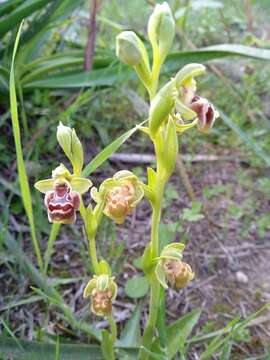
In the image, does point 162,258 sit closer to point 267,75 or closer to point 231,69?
point 267,75

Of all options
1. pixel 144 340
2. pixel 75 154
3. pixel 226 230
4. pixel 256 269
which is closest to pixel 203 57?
pixel 226 230

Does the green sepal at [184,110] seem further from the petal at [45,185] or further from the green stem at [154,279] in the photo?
the petal at [45,185]

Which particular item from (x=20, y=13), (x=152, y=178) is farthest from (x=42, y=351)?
(x=20, y=13)

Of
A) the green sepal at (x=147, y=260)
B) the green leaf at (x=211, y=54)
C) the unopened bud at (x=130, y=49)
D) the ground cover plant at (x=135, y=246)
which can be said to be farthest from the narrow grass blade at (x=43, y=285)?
the green leaf at (x=211, y=54)

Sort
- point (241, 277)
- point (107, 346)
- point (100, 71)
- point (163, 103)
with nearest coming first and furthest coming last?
point (163, 103), point (107, 346), point (241, 277), point (100, 71)

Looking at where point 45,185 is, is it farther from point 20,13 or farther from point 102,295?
point 20,13

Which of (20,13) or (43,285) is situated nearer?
(43,285)
